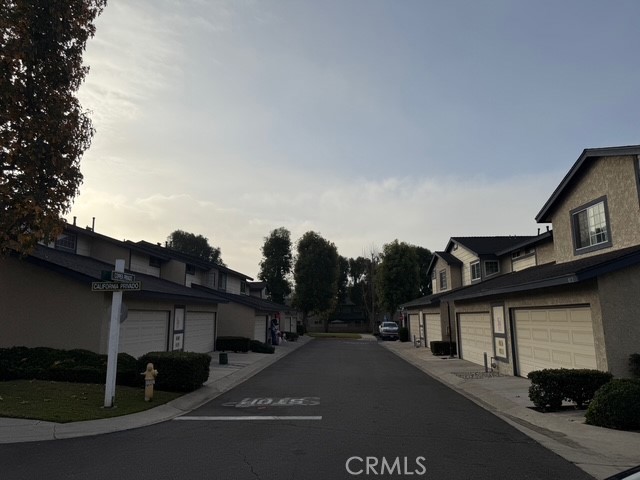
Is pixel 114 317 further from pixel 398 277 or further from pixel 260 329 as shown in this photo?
pixel 398 277

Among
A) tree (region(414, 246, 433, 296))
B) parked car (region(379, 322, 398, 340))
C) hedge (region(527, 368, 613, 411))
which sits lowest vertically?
hedge (region(527, 368, 613, 411))

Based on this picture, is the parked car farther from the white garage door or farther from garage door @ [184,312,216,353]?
garage door @ [184,312,216,353]

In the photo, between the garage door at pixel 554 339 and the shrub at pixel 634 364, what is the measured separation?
94cm

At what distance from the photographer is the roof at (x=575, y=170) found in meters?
13.9

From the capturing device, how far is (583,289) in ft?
41.6

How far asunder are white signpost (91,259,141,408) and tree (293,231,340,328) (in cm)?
5491

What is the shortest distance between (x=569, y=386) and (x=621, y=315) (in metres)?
2.41

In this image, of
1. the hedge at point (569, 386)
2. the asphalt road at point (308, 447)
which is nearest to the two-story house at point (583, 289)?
the hedge at point (569, 386)

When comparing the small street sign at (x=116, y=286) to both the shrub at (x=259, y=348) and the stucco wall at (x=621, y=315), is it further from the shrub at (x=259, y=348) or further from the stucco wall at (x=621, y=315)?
the shrub at (x=259, y=348)

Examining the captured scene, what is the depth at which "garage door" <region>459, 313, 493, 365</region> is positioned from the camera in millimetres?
20938

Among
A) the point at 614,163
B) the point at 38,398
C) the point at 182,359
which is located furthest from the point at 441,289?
the point at 38,398

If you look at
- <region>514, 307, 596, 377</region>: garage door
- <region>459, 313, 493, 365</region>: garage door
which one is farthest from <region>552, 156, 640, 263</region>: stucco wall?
<region>459, 313, 493, 365</region>: garage door

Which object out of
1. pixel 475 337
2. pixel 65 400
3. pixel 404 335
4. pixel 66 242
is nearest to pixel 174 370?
pixel 65 400

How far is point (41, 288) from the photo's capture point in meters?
16.4
